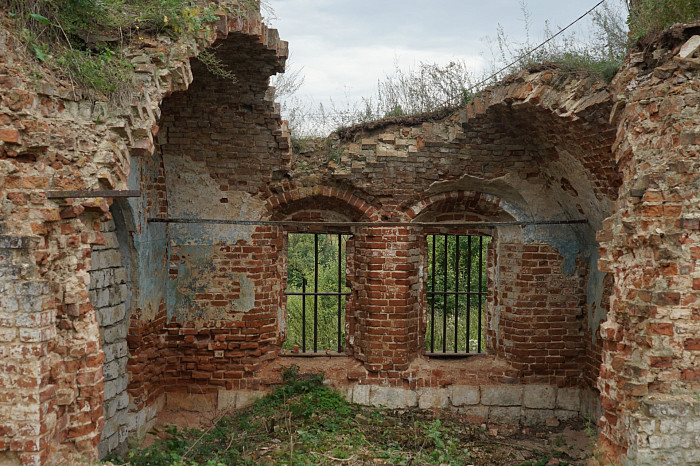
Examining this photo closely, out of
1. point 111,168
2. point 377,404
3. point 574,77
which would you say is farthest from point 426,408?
point 111,168

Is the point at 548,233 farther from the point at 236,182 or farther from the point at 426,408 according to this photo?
the point at 236,182

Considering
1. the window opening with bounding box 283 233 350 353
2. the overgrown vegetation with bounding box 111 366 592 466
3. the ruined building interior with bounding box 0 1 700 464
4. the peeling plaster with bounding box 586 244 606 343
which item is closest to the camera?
the ruined building interior with bounding box 0 1 700 464

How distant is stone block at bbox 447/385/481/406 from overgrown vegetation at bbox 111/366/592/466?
0.22m

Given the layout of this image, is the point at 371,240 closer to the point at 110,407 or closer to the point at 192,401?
the point at 192,401

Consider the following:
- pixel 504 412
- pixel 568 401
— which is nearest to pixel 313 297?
pixel 504 412

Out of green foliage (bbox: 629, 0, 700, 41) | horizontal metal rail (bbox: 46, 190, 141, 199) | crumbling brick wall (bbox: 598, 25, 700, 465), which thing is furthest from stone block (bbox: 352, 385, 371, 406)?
green foliage (bbox: 629, 0, 700, 41)

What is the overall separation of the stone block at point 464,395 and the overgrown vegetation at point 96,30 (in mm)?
5526

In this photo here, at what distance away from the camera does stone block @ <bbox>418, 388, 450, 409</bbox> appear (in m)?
8.05

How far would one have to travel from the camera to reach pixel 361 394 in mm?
8047

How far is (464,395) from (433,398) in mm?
432

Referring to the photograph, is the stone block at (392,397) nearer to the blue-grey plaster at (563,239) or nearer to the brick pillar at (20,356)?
the blue-grey plaster at (563,239)

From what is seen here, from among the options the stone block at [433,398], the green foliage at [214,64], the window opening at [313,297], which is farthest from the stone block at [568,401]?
the green foliage at [214,64]

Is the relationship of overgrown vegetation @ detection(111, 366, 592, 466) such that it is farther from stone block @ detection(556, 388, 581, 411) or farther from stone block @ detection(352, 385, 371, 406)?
stone block @ detection(556, 388, 581, 411)

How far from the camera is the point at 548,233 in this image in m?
8.15
